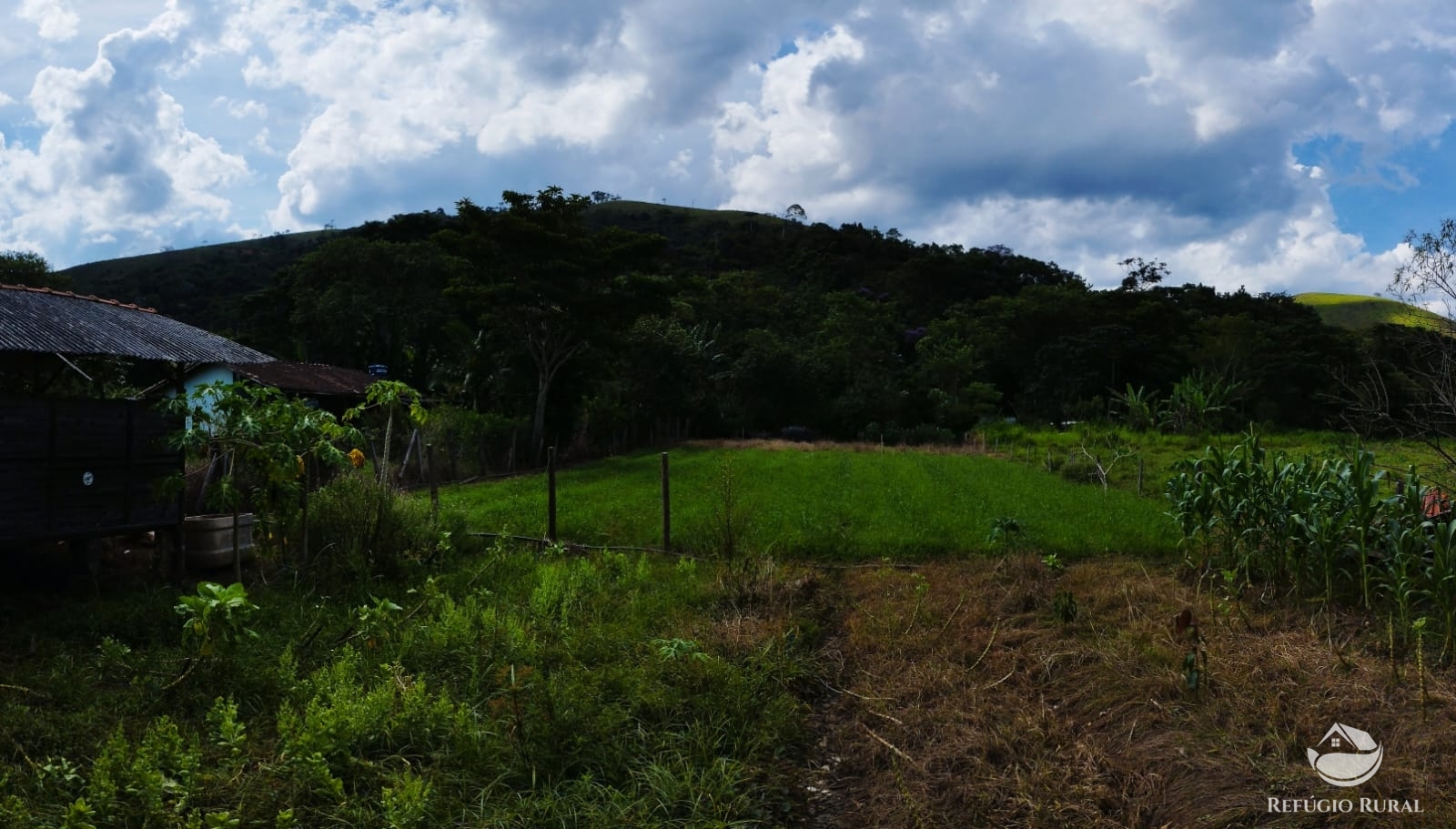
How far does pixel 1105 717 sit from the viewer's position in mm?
5352

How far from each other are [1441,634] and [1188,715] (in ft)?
8.42

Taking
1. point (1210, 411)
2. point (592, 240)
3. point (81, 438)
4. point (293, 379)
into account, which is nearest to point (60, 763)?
point (81, 438)

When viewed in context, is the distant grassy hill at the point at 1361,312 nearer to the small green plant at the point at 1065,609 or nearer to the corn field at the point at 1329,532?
the corn field at the point at 1329,532

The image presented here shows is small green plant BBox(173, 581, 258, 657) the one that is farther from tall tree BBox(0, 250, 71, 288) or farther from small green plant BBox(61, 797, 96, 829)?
tall tree BBox(0, 250, 71, 288)

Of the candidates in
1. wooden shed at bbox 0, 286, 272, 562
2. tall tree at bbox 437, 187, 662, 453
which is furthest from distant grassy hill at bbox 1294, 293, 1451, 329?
tall tree at bbox 437, 187, 662, 453

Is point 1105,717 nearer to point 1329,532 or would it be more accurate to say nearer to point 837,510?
point 1329,532

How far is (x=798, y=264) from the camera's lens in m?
55.8

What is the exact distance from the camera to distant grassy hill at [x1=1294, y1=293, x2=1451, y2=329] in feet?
22.4

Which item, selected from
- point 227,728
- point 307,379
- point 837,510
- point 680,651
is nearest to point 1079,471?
point 837,510

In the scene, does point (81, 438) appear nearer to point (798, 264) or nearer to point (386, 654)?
Answer: point (386, 654)

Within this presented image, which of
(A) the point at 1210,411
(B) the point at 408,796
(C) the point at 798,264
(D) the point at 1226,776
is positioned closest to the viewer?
(B) the point at 408,796

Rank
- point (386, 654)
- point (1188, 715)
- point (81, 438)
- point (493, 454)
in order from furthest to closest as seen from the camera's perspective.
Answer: point (493, 454) → point (81, 438) → point (386, 654) → point (1188, 715)

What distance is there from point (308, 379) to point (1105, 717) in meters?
24.1

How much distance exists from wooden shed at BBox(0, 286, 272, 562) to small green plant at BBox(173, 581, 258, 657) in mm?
3194
